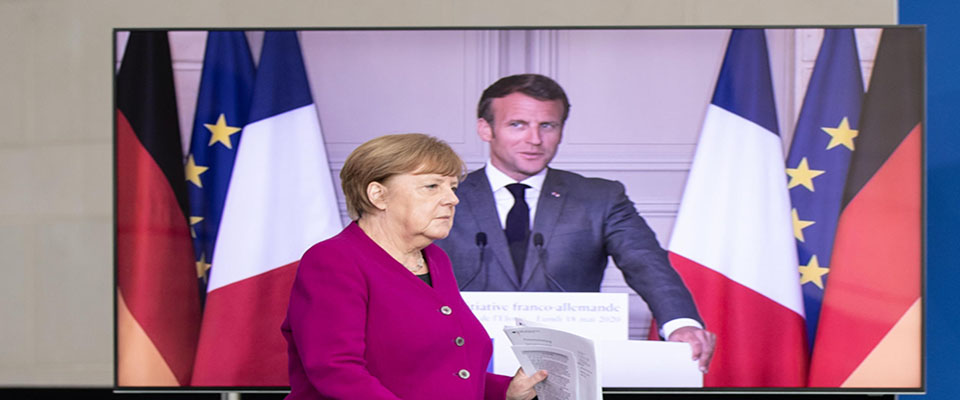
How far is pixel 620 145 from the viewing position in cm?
341

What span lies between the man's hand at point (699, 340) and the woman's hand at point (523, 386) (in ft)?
4.96

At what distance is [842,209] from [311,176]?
6.64 ft

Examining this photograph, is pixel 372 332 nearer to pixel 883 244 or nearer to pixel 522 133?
pixel 522 133

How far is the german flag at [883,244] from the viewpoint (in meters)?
3.33

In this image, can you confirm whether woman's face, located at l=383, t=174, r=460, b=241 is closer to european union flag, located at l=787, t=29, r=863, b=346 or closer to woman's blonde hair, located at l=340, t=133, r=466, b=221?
woman's blonde hair, located at l=340, t=133, r=466, b=221

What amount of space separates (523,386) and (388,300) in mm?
444

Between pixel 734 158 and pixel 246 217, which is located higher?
pixel 734 158

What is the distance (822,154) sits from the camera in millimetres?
3377
